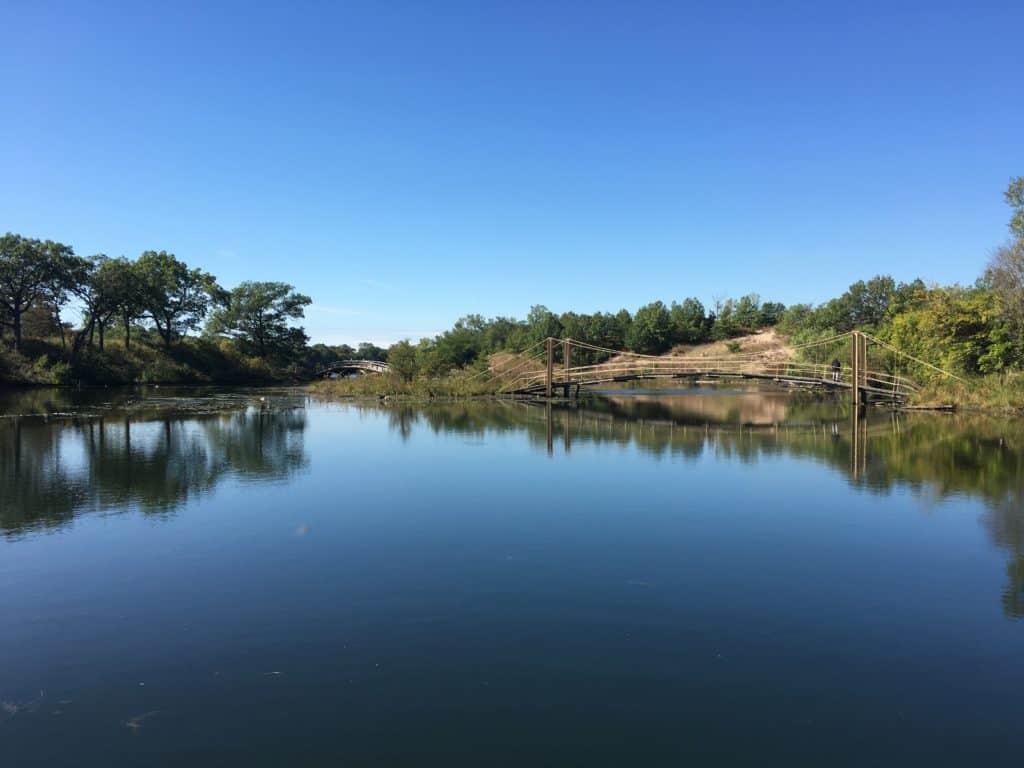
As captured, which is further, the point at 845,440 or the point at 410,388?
the point at 410,388

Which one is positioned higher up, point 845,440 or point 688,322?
point 688,322

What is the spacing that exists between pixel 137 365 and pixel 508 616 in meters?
49.6

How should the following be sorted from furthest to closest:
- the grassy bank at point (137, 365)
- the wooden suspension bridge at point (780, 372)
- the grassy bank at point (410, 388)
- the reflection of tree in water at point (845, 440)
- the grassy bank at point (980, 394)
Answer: the grassy bank at point (137, 365)
the grassy bank at point (410, 388)
the wooden suspension bridge at point (780, 372)
the grassy bank at point (980, 394)
the reflection of tree in water at point (845, 440)

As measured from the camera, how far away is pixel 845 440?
1950 cm

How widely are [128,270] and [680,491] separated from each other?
4431cm

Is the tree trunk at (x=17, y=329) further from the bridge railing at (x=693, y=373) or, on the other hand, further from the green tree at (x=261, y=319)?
the bridge railing at (x=693, y=373)

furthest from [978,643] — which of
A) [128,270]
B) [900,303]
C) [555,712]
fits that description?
[900,303]

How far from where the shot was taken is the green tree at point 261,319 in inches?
2279

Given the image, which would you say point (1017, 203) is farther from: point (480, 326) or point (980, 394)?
point (480, 326)

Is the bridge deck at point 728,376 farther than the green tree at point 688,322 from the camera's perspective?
No

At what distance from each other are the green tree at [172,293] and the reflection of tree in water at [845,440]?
2827 cm

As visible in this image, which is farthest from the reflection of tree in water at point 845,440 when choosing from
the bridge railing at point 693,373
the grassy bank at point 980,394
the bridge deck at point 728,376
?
the bridge railing at point 693,373

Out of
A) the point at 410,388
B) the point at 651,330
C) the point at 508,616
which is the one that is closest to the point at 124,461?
the point at 508,616

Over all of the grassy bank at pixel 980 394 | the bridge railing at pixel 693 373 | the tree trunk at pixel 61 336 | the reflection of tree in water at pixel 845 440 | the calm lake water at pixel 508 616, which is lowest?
the calm lake water at pixel 508 616
